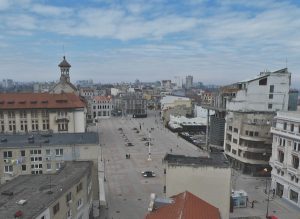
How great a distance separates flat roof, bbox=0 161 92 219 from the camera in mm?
26516

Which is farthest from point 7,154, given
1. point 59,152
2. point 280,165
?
point 280,165

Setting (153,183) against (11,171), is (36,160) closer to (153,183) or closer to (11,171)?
(11,171)

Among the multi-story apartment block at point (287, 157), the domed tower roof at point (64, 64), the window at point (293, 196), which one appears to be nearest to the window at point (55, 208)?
the multi-story apartment block at point (287, 157)

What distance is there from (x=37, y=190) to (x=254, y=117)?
5033 centimetres

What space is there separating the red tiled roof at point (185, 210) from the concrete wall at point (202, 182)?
472 cm

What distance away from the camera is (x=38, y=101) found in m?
85.9

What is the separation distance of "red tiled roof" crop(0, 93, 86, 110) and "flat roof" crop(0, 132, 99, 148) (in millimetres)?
37104

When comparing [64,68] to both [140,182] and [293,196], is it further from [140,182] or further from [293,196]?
[293,196]

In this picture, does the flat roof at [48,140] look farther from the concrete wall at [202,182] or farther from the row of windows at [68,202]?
the concrete wall at [202,182]

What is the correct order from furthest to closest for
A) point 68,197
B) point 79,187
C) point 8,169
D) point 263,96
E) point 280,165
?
point 263,96 < point 280,165 < point 8,169 < point 79,187 < point 68,197

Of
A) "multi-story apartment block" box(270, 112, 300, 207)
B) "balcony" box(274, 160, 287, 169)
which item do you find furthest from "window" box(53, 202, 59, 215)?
"balcony" box(274, 160, 287, 169)

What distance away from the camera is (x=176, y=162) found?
37.8 m

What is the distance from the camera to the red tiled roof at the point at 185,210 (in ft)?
92.1

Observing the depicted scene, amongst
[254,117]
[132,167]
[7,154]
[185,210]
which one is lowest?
[132,167]
